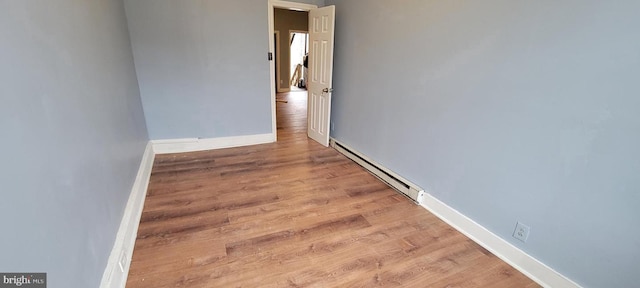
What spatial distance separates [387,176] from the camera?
2.92 metres

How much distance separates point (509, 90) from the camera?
1748 mm

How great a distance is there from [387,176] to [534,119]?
149 cm

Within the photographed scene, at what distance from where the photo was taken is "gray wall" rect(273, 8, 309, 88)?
8484 mm

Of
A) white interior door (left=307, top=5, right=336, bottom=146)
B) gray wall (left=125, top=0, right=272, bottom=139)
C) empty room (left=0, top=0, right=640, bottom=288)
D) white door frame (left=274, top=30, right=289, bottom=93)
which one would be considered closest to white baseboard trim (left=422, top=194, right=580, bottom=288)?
empty room (left=0, top=0, right=640, bottom=288)

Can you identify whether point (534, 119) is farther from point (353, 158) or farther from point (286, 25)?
point (286, 25)

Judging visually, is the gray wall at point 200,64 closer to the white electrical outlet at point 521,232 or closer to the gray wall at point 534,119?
the gray wall at point 534,119

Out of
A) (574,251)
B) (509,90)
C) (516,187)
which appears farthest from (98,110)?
(574,251)

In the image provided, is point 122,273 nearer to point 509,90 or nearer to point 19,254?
point 19,254

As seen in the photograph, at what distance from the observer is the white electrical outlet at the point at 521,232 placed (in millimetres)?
1760

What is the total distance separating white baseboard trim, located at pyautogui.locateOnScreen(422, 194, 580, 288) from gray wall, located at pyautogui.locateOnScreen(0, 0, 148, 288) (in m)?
2.40

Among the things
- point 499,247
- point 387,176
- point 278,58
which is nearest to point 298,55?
point 278,58

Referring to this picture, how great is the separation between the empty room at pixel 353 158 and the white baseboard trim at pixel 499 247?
0.04ft

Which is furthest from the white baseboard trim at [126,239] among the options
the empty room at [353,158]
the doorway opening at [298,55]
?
the doorway opening at [298,55]

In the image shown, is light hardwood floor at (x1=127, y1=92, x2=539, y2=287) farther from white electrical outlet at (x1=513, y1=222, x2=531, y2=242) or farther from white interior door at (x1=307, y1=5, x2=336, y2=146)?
white interior door at (x1=307, y1=5, x2=336, y2=146)
